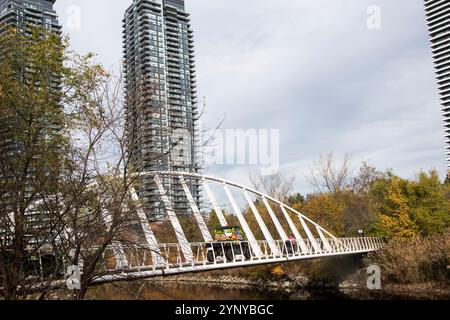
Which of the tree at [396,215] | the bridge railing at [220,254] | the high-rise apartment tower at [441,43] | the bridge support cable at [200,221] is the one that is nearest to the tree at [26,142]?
the bridge support cable at [200,221]

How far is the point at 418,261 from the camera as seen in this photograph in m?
25.0

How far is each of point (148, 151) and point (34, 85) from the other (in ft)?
7.84

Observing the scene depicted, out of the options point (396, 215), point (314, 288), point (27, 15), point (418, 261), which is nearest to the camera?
point (27, 15)

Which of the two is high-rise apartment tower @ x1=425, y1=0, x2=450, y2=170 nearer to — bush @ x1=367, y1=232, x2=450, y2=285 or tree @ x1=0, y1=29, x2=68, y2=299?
bush @ x1=367, y1=232, x2=450, y2=285

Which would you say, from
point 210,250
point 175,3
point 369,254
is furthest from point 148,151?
point 175,3

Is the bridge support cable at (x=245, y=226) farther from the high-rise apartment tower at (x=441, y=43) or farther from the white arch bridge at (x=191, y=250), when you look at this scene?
the high-rise apartment tower at (x=441, y=43)

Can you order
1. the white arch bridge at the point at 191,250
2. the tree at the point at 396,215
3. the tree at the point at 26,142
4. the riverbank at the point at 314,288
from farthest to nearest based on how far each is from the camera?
the tree at the point at 396,215 < the riverbank at the point at 314,288 < the white arch bridge at the point at 191,250 < the tree at the point at 26,142

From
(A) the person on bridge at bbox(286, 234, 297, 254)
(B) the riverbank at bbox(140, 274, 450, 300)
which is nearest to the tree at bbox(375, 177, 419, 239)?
(B) the riverbank at bbox(140, 274, 450, 300)

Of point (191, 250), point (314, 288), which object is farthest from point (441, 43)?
point (191, 250)

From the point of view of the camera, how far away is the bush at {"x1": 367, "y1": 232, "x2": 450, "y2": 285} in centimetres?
2391

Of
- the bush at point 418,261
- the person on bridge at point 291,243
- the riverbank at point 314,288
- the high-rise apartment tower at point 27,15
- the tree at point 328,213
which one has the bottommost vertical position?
the riverbank at point 314,288

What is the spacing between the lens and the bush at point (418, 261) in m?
23.9

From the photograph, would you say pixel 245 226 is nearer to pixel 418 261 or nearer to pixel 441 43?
pixel 418 261
